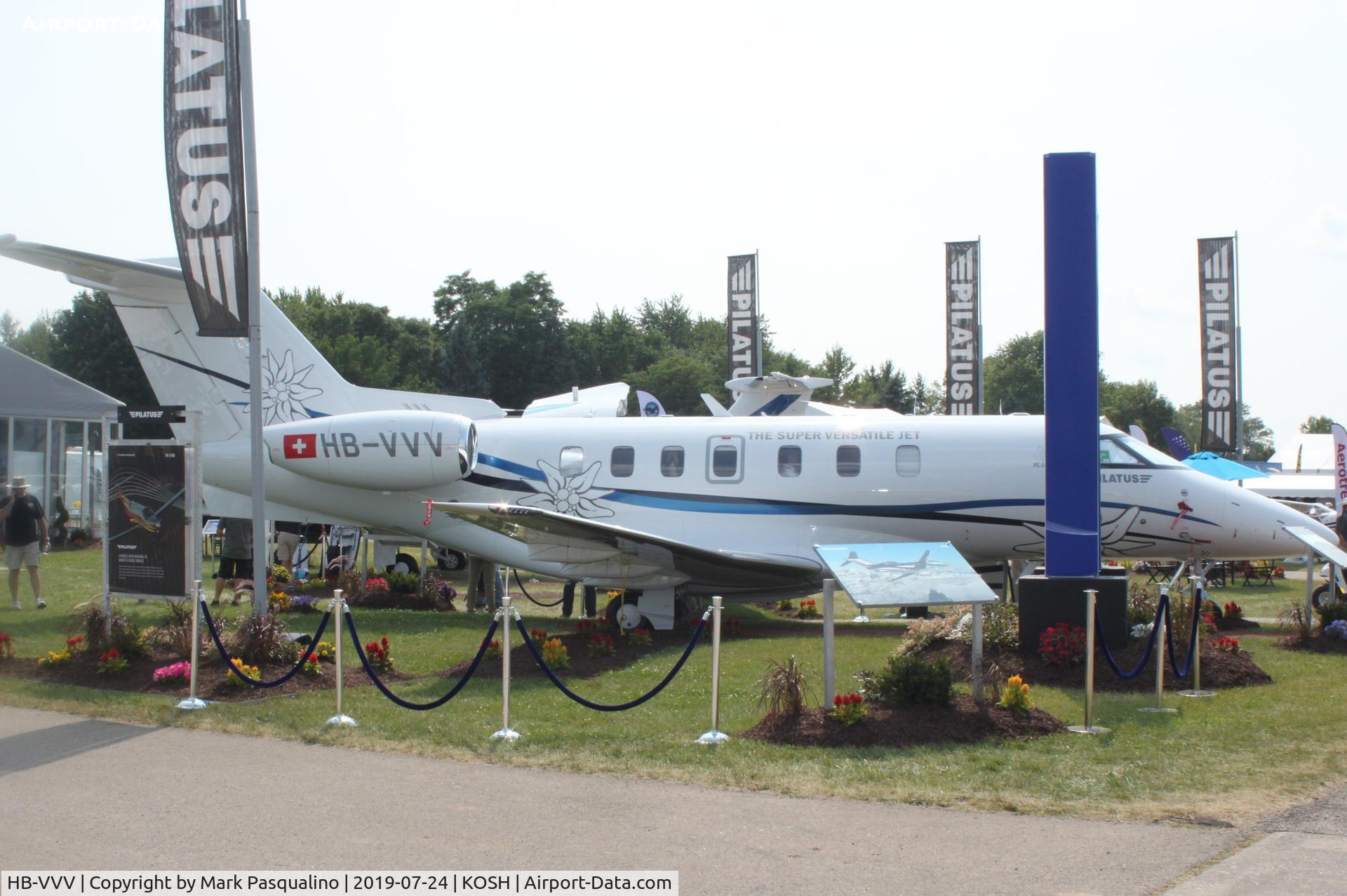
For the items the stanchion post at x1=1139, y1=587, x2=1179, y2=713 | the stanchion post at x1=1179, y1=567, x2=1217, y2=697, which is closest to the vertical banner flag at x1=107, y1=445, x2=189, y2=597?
the stanchion post at x1=1139, y1=587, x2=1179, y2=713

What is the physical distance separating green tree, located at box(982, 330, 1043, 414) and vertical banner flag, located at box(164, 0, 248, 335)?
10330 cm

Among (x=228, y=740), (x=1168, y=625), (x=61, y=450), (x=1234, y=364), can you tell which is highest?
(x=1234, y=364)

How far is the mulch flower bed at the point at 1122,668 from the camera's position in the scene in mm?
11000

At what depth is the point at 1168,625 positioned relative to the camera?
10.4 meters

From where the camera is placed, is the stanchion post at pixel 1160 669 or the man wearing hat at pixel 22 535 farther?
the man wearing hat at pixel 22 535

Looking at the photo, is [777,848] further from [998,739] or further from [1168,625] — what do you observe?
[1168,625]

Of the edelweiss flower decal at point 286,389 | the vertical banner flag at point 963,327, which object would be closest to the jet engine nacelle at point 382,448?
the edelweiss flower decal at point 286,389

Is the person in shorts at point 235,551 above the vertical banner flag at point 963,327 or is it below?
below

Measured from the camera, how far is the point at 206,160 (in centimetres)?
1202

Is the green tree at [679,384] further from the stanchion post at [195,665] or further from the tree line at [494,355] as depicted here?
the stanchion post at [195,665]

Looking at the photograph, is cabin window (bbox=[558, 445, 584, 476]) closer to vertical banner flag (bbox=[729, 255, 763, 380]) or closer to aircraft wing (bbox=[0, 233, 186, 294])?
aircraft wing (bbox=[0, 233, 186, 294])

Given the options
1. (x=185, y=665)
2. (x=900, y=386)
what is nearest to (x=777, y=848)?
(x=185, y=665)

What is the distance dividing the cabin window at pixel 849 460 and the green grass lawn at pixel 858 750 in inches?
139

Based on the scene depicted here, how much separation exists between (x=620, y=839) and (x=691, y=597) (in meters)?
10.6
